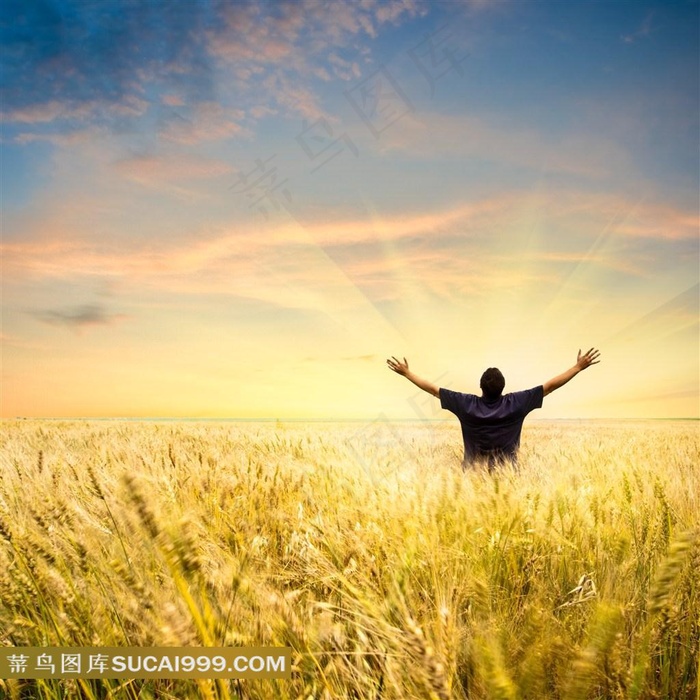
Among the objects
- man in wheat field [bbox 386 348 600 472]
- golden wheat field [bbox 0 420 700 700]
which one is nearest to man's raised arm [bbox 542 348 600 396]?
man in wheat field [bbox 386 348 600 472]

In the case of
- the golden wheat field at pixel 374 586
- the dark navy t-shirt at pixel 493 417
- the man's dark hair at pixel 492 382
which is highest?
the man's dark hair at pixel 492 382

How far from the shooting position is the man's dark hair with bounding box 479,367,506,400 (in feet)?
18.3

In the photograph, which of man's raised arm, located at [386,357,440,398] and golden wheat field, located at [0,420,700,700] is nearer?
golden wheat field, located at [0,420,700,700]

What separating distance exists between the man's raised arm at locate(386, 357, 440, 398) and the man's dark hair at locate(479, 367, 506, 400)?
519 mm

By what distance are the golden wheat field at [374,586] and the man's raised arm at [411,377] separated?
106 inches

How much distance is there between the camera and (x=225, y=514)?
104 inches

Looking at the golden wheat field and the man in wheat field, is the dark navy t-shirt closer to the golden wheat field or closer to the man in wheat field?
the man in wheat field

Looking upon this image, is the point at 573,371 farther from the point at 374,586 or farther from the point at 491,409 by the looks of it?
the point at 374,586

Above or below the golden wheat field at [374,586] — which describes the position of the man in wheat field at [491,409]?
above

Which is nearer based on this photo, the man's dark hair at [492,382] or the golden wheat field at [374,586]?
the golden wheat field at [374,586]

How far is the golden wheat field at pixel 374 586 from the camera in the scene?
1156 mm

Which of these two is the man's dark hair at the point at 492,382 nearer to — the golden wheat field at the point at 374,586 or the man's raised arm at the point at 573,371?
the man's raised arm at the point at 573,371

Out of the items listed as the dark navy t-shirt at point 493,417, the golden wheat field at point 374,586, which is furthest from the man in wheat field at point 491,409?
the golden wheat field at point 374,586

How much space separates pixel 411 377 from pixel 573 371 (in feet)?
5.55
